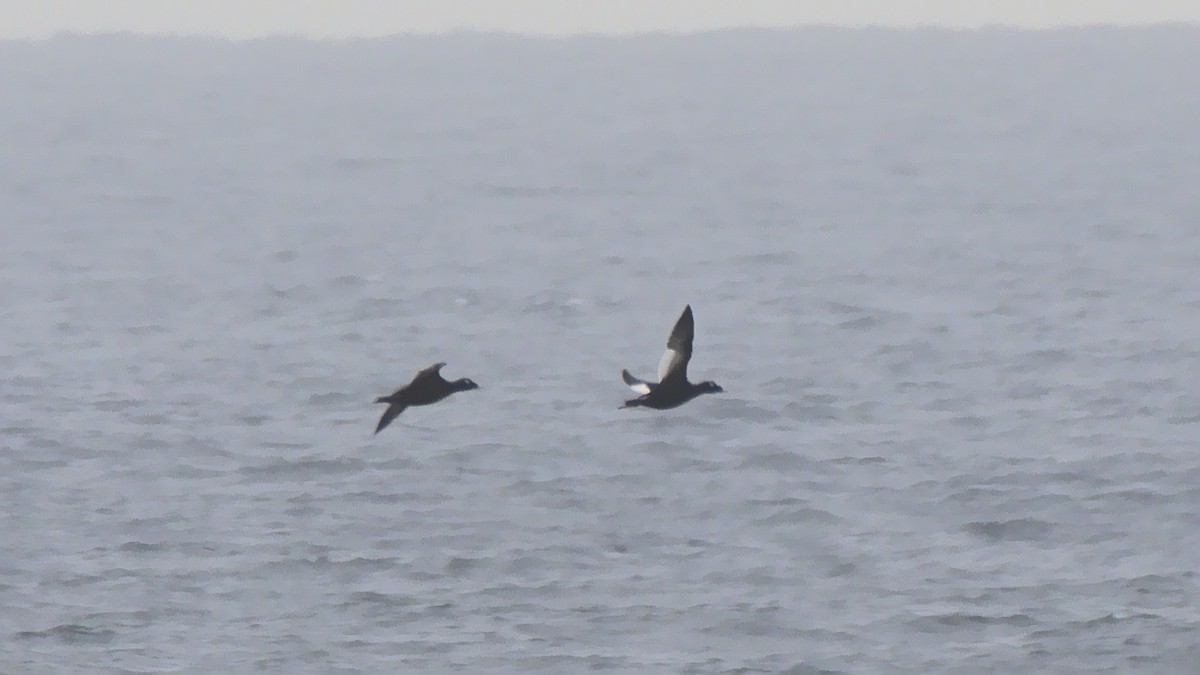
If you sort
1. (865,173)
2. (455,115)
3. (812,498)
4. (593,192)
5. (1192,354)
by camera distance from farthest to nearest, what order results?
(455,115) < (865,173) < (593,192) < (1192,354) < (812,498)

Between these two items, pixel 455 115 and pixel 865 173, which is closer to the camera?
pixel 865 173

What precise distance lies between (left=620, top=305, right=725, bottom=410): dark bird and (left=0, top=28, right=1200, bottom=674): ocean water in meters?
10.8

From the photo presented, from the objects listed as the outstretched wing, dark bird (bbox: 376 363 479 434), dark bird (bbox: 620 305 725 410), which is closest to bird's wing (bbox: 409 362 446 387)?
dark bird (bbox: 376 363 479 434)

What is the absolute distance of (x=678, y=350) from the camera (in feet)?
61.1

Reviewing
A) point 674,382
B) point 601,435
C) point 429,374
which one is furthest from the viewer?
point 601,435

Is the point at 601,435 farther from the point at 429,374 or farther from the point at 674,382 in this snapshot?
the point at 429,374

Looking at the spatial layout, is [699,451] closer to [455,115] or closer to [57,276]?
[57,276]

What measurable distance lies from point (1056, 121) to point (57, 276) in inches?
3407

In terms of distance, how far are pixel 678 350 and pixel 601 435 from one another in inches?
911

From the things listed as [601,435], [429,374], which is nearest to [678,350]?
[429,374]

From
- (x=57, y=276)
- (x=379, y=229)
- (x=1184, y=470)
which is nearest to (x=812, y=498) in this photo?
(x=1184, y=470)

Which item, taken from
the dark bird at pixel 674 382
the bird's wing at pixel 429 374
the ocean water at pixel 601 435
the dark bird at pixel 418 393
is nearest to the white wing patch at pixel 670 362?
the dark bird at pixel 674 382

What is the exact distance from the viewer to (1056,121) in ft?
455

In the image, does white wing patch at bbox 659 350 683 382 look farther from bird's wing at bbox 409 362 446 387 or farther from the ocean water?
the ocean water
